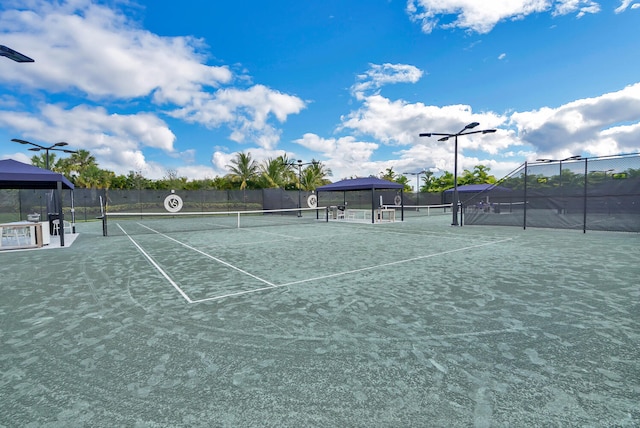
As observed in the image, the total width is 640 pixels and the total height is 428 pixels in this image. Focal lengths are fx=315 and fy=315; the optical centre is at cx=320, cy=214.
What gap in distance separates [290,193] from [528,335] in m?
27.8

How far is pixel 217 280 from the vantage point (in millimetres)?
6270

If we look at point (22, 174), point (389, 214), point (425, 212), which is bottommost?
point (425, 212)

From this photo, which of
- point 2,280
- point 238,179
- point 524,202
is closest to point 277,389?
point 2,280

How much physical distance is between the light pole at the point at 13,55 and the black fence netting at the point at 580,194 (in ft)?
60.2

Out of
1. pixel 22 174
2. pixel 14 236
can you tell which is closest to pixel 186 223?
pixel 14 236

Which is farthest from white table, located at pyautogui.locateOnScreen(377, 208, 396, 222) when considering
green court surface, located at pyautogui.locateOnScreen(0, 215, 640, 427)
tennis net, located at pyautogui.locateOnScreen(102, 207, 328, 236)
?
green court surface, located at pyautogui.locateOnScreen(0, 215, 640, 427)

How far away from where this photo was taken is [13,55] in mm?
5805

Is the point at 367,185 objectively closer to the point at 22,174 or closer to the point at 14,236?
the point at 22,174

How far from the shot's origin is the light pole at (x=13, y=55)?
18.3 ft

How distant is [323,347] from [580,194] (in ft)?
54.2

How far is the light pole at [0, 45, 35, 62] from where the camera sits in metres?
5.59

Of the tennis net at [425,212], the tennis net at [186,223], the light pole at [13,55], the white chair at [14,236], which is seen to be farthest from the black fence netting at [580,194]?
the white chair at [14,236]

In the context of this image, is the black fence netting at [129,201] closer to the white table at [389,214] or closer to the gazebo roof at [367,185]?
the gazebo roof at [367,185]

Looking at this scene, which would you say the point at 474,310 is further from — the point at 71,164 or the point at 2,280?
the point at 71,164
